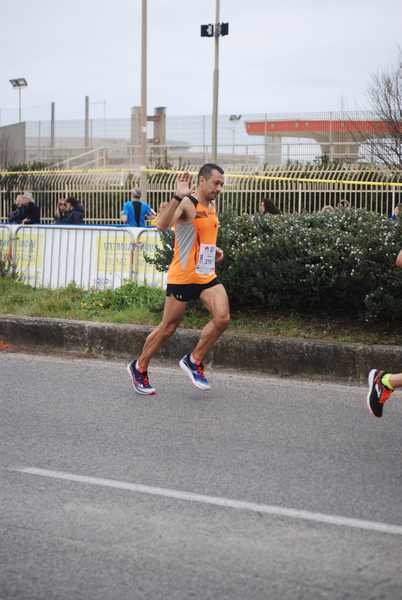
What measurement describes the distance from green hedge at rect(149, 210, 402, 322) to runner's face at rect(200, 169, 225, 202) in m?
1.88

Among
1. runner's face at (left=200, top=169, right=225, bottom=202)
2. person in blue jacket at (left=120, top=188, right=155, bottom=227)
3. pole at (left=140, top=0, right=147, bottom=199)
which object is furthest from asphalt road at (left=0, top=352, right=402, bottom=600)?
pole at (left=140, top=0, right=147, bottom=199)

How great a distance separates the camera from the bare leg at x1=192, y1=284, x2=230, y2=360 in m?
8.20

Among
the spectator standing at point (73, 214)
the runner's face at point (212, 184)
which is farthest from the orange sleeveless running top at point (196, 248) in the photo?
the spectator standing at point (73, 214)

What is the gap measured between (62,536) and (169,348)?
5498mm

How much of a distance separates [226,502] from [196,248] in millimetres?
3234

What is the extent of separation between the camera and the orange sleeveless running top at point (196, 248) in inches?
321

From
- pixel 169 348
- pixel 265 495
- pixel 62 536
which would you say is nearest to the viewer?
pixel 62 536

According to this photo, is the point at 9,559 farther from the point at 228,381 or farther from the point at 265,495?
the point at 228,381

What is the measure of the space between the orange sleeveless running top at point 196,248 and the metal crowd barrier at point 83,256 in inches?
179

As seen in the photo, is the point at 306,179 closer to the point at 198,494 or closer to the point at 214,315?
the point at 214,315

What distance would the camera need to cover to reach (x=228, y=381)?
9242mm

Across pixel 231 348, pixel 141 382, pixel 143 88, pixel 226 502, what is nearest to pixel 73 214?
pixel 143 88

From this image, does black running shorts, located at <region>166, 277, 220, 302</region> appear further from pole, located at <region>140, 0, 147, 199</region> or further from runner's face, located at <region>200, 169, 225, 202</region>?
pole, located at <region>140, 0, 147, 199</region>

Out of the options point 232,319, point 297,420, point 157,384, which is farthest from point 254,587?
point 232,319
